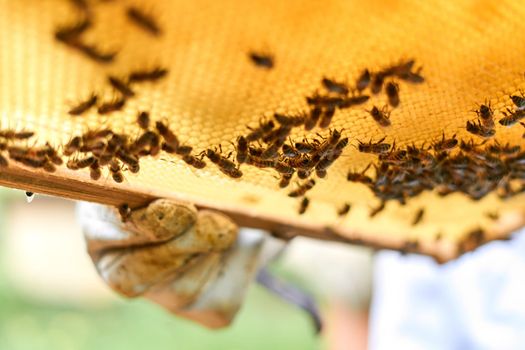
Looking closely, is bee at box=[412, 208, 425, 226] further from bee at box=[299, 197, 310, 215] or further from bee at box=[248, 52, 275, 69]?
bee at box=[248, 52, 275, 69]

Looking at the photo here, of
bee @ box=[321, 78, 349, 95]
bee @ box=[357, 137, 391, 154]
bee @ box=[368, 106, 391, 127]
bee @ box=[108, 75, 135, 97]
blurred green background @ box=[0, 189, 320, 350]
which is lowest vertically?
blurred green background @ box=[0, 189, 320, 350]

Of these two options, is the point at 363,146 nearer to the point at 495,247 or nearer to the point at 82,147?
the point at 82,147

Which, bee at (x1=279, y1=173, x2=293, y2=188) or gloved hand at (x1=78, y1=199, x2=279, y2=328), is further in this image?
gloved hand at (x1=78, y1=199, x2=279, y2=328)

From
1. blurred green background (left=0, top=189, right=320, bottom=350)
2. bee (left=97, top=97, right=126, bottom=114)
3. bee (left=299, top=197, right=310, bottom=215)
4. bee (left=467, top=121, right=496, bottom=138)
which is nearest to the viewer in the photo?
bee (left=97, top=97, right=126, bottom=114)

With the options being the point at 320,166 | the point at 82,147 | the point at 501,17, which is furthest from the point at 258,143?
the point at 501,17

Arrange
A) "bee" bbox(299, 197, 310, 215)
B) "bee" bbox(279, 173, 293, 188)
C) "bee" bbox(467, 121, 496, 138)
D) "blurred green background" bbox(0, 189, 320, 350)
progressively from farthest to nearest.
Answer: "blurred green background" bbox(0, 189, 320, 350) < "bee" bbox(299, 197, 310, 215) < "bee" bbox(279, 173, 293, 188) < "bee" bbox(467, 121, 496, 138)

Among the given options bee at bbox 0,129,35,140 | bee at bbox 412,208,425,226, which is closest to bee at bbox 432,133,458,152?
bee at bbox 412,208,425,226
